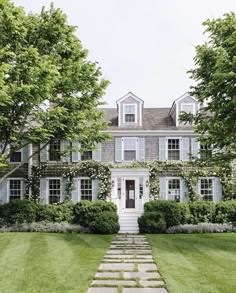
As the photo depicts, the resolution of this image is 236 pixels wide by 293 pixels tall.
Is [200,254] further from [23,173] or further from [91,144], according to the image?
[23,173]

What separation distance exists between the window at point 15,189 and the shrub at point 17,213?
3549 millimetres

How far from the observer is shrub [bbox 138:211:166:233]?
2019 centimetres

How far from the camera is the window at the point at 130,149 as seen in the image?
25062mm

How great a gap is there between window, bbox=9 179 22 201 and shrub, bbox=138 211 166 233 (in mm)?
8481

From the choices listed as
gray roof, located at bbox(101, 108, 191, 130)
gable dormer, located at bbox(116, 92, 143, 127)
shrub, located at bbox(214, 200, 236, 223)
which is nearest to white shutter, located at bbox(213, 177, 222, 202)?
shrub, located at bbox(214, 200, 236, 223)

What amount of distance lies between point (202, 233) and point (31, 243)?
8784 millimetres

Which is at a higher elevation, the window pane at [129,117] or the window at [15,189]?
the window pane at [129,117]

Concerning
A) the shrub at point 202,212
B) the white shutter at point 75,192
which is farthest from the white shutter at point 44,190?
the shrub at point 202,212

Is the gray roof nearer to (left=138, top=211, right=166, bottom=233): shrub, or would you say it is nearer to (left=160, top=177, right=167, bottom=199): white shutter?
(left=160, top=177, right=167, bottom=199): white shutter

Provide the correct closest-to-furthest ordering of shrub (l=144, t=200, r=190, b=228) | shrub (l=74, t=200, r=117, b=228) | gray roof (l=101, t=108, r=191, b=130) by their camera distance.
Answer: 1. shrub (l=74, t=200, r=117, b=228)
2. shrub (l=144, t=200, r=190, b=228)
3. gray roof (l=101, t=108, r=191, b=130)

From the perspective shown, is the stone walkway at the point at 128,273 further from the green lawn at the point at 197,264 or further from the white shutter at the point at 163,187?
the white shutter at the point at 163,187

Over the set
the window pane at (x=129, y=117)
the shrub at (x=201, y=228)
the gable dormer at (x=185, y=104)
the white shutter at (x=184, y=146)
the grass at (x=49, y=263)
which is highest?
the gable dormer at (x=185, y=104)

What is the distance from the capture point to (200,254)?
489 inches

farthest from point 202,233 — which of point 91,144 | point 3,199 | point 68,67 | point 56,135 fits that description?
point 3,199
